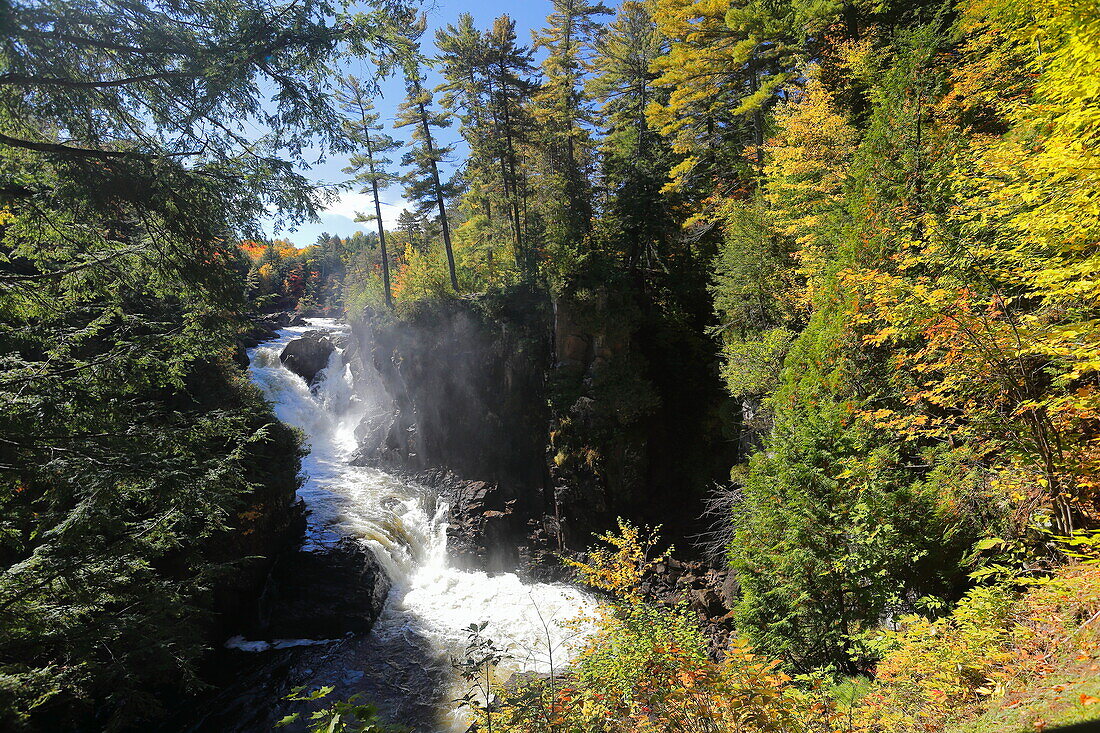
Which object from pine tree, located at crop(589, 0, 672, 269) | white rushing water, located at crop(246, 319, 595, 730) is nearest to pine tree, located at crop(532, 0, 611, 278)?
pine tree, located at crop(589, 0, 672, 269)

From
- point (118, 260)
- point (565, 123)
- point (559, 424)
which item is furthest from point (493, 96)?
point (118, 260)

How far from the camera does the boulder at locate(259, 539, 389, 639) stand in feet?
42.8

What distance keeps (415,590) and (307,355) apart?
19008mm

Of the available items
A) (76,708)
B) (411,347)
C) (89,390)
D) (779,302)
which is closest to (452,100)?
(411,347)

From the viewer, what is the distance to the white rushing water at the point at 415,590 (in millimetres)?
11672

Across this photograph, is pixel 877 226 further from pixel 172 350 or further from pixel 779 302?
pixel 172 350

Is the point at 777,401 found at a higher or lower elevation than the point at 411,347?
lower

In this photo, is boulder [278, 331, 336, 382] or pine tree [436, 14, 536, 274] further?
boulder [278, 331, 336, 382]

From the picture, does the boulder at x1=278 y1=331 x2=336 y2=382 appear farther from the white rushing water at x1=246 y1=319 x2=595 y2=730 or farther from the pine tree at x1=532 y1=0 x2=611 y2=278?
the pine tree at x1=532 y1=0 x2=611 y2=278

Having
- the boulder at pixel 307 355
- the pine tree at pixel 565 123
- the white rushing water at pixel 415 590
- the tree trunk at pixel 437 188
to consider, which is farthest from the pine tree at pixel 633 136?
the boulder at pixel 307 355

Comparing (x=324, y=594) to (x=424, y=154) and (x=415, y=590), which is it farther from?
(x=424, y=154)

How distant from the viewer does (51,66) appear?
3424 millimetres

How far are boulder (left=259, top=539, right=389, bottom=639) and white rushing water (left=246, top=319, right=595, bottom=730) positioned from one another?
0.55m

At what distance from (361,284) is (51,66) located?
31.7 m
